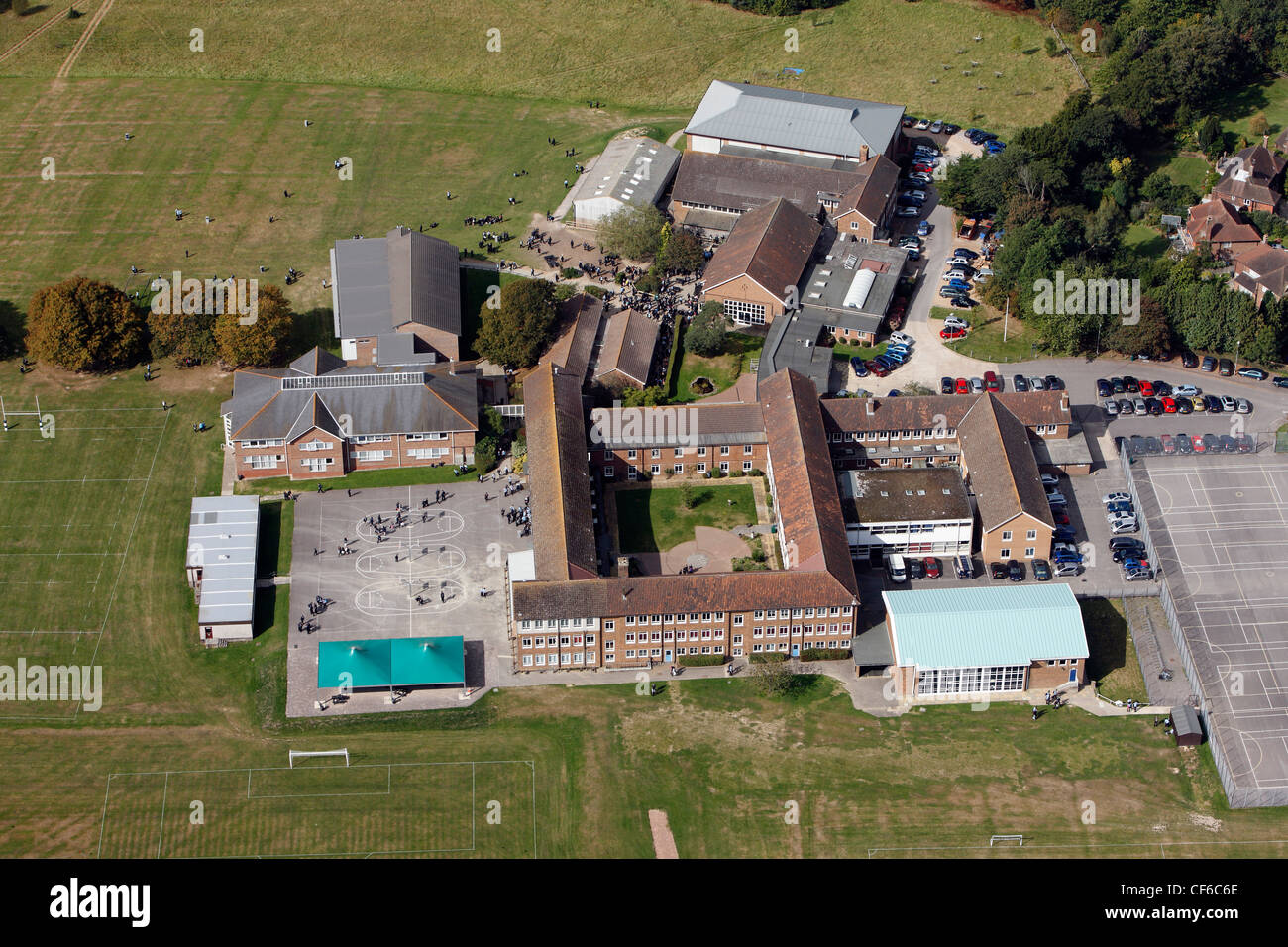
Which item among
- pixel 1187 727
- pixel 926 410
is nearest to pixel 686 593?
pixel 926 410

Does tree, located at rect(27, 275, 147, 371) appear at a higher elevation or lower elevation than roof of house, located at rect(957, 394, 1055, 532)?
higher

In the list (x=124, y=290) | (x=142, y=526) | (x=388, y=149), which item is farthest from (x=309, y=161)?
(x=142, y=526)

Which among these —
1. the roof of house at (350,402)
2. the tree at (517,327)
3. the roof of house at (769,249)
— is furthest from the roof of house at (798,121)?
the roof of house at (350,402)

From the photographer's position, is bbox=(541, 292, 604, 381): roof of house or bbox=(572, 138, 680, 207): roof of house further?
bbox=(572, 138, 680, 207): roof of house

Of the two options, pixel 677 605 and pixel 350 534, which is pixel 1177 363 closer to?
pixel 677 605

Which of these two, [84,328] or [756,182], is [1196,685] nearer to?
[756,182]
